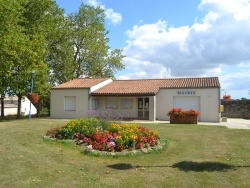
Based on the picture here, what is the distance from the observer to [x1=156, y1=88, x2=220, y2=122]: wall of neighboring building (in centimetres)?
2664

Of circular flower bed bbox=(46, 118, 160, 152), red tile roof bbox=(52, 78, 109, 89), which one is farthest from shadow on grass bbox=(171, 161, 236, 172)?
red tile roof bbox=(52, 78, 109, 89)

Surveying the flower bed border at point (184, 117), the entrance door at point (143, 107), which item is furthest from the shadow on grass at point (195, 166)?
the entrance door at point (143, 107)

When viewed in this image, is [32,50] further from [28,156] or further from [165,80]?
[28,156]

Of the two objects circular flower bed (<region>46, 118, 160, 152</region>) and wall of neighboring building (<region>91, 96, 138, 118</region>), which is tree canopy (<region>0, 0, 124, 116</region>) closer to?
wall of neighboring building (<region>91, 96, 138, 118</region>)

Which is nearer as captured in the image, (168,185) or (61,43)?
(168,185)

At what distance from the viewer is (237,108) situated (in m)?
33.2

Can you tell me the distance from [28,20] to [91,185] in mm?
29801

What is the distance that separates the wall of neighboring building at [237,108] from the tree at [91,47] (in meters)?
16.0

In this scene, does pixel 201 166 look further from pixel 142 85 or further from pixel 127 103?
pixel 142 85

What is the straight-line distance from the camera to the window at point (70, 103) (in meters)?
29.6

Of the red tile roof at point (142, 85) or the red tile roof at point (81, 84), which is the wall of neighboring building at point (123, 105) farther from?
the red tile roof at point (81, 84)

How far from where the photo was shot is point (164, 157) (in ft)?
30.9

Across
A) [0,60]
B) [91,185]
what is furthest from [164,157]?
[0,60]

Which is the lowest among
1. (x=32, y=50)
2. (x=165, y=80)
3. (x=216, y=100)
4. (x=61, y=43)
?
(x=216, y=100)
